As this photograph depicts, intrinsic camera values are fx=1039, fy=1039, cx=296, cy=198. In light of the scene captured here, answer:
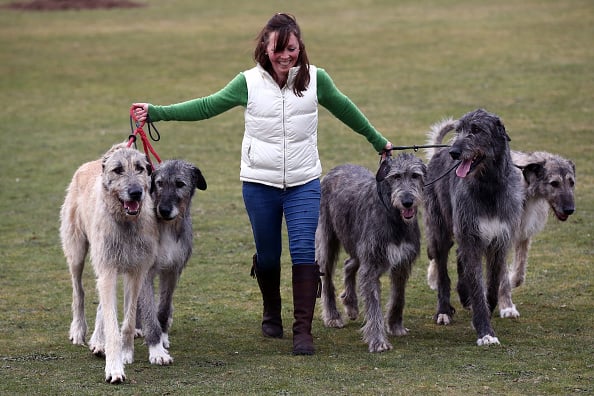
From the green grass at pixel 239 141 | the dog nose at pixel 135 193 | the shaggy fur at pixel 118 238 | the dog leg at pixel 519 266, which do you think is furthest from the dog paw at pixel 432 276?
the dog nose at pixel 135 193

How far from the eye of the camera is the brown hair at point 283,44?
7762 mm

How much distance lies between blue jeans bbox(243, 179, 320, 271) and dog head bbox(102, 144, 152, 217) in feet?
3.28

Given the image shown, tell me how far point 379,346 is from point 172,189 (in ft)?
6.56

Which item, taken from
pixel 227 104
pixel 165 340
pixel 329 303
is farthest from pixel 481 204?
pixel 165 340

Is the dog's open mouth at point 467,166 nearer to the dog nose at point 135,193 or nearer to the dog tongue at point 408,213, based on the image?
the dog tongue at point 408,213

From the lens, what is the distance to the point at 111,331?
7285 millimetres

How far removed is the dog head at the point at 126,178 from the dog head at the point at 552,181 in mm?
3754

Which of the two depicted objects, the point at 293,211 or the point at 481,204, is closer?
the point at 293,211

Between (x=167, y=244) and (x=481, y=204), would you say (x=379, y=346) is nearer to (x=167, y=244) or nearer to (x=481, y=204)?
(x=481, y=204)

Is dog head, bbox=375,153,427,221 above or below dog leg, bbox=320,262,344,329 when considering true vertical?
above

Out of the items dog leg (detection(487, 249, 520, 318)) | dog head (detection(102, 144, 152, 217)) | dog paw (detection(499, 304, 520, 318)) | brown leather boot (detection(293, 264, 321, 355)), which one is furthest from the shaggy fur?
dog paw (detection(499, 304, 520, 318))

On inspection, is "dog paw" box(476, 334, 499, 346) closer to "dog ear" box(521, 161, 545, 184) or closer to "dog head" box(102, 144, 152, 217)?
"dog ear" box(521, 161, 545, 184)

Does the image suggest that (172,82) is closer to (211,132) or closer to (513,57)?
(211,132)

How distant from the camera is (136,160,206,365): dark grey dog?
7.82 m
